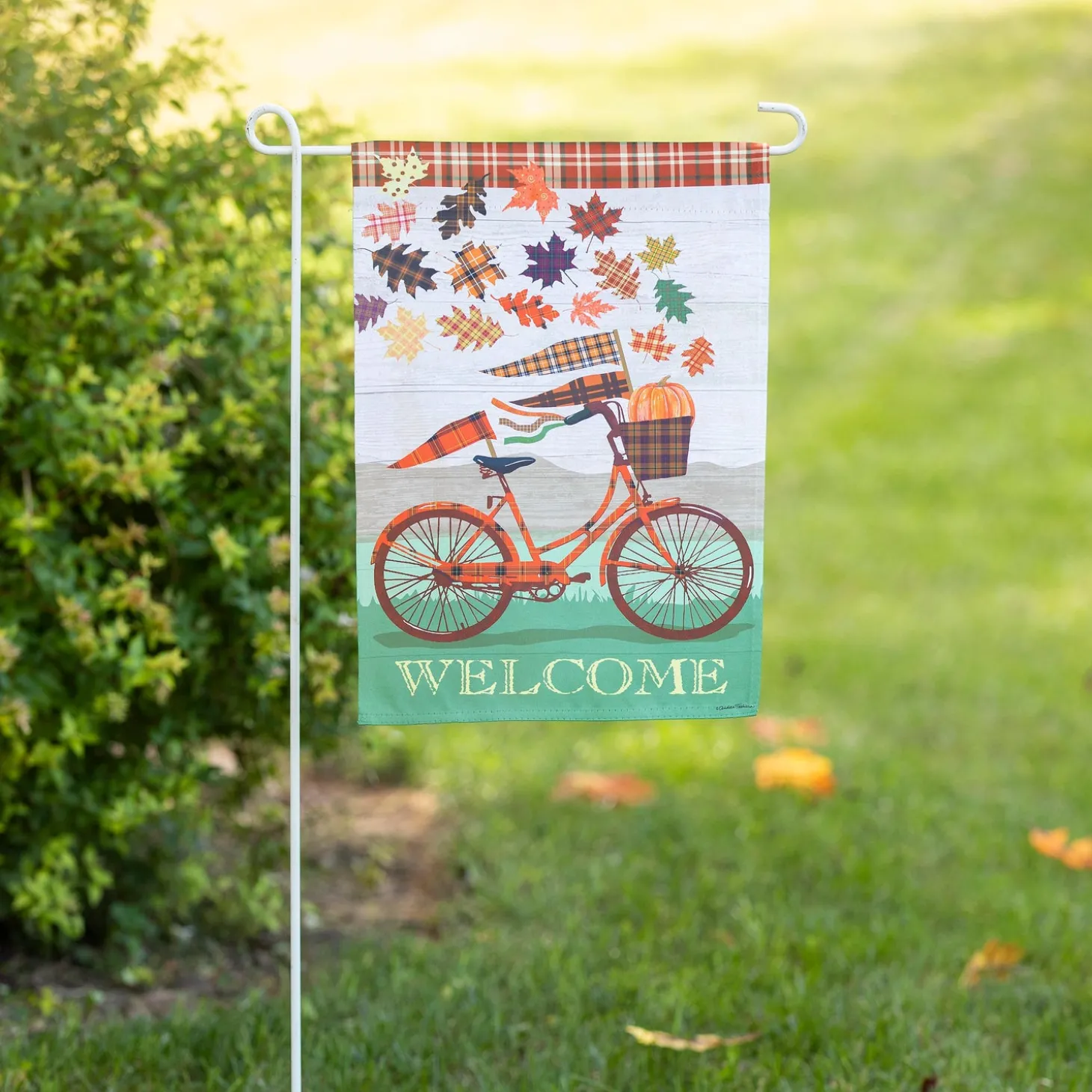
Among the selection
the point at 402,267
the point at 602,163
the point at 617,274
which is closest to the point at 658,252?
the point at 617,274

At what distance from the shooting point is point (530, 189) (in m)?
2.50

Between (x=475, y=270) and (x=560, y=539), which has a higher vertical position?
(x=475, y=270)

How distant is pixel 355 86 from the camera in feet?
50.6

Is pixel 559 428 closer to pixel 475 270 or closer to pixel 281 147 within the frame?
pixel 475 270

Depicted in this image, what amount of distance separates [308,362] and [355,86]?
13.3 m

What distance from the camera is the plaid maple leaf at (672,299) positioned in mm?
2523

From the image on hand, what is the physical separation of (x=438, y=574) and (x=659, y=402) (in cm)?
55

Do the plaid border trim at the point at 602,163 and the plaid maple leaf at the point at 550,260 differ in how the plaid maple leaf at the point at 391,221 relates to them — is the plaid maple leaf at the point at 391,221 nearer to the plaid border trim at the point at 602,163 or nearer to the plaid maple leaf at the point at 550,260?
the plaid border trim at the point at 602,163

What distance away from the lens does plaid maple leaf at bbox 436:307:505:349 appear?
248 cm

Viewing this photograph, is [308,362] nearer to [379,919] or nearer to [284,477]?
[284,477]

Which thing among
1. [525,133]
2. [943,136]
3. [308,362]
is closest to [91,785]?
[308,362]

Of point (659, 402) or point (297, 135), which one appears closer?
point (297, 135)

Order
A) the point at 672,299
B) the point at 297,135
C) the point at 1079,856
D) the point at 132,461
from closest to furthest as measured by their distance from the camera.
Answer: the point at 297,135
the point at 672,299
the point at 132,461
the point at 1079,856

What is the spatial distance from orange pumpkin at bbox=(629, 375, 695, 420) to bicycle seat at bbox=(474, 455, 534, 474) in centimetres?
23
